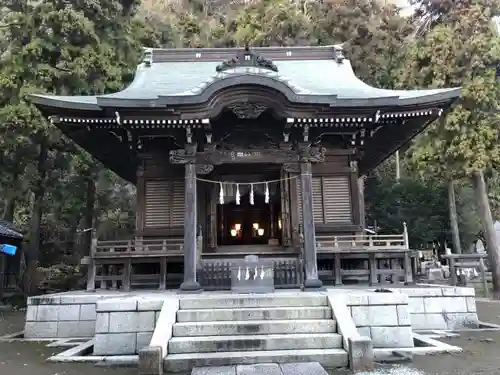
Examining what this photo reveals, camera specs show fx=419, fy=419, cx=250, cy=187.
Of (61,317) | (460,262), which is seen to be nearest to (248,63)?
(61,317)

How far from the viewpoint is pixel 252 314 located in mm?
7574

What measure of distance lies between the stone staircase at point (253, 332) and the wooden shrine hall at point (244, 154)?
1.79 metres

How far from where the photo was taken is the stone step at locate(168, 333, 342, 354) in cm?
682

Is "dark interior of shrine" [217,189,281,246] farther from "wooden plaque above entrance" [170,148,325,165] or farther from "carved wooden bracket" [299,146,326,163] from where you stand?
"carved wooden bracket" [299,146,326,163]

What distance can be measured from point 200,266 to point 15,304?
10116 millimetres

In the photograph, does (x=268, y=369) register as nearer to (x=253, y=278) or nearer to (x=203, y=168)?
(x=253, y=278)

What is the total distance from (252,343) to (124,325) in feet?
8.01

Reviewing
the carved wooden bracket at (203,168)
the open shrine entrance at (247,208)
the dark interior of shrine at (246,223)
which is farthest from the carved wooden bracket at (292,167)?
the dark interior of shrine at (246,223)

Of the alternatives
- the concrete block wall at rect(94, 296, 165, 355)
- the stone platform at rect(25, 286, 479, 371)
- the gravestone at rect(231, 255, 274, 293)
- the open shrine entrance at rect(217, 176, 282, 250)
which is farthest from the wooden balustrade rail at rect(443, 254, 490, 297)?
the concrete block wall at rect(94, 296, 165, 355)

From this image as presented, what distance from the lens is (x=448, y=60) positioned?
16266mm

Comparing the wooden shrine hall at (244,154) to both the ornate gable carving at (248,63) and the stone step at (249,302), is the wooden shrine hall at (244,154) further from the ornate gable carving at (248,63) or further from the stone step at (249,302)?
the stone step at (249,302)

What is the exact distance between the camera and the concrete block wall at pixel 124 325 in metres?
7.54

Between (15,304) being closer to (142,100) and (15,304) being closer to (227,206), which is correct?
(227,206)

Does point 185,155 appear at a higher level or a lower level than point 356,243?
higher
